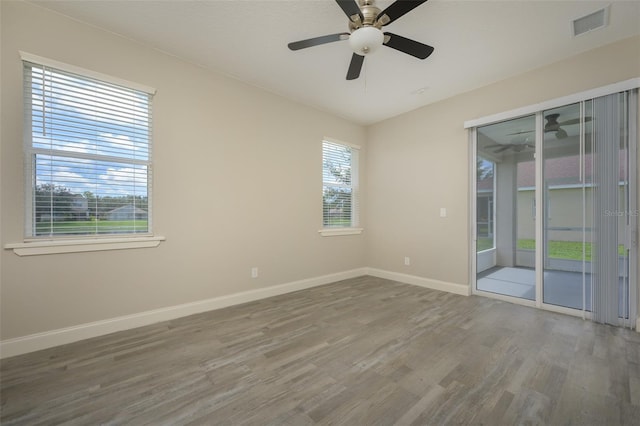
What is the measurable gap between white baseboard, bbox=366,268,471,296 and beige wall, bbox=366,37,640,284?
0.07 meters

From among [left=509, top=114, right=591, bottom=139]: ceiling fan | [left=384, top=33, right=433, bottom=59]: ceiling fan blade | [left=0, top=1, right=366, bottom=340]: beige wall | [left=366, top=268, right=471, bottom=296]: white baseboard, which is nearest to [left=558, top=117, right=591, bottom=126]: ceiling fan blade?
[left=509, top=114, right=591, bottom=139]: ceiling fan

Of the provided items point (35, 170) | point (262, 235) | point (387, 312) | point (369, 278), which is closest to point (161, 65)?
point (35, 170)

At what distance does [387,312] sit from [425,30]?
297 centimetres

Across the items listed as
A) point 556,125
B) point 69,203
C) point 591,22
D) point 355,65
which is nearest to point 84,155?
point 69,203

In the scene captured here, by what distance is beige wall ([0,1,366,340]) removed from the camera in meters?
2.11

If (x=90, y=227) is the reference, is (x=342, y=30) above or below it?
above

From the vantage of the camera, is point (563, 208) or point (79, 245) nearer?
point (79, 245)

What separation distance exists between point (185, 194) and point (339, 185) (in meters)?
2.57

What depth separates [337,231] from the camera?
14.7 ft

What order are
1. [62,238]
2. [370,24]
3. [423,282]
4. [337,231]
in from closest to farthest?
1. [370,24]
2. [62,238]
3. [423,282]
4. [337,231]

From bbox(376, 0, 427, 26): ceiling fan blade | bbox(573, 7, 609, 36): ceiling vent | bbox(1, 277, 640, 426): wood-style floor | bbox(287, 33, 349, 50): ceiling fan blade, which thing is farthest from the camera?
bbox(573, 7, 609, 36): ceiling vent

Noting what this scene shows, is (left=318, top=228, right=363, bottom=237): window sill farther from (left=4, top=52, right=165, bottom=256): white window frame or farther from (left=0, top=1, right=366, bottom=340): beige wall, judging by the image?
(left=4, top=52, right=165, bottom=256): white window frame

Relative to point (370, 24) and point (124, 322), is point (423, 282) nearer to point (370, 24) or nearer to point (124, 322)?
point (370, 24)

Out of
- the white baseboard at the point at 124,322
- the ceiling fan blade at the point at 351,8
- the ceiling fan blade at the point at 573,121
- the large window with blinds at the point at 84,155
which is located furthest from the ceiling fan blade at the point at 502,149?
the large window with blinds at the point at 84,155
